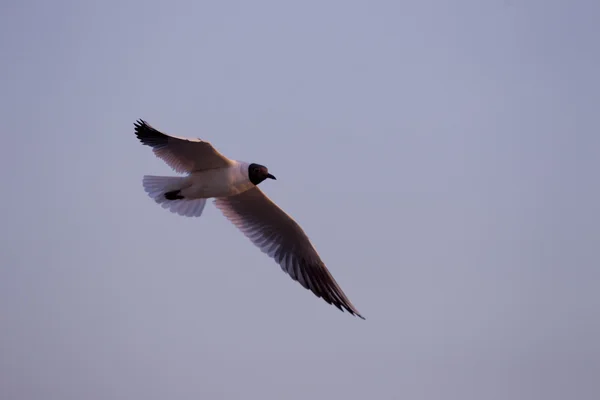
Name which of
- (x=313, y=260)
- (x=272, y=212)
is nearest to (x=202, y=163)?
(x=272, y=212)

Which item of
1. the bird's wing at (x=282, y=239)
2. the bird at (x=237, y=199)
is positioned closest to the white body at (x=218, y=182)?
the bird at (x=237, y=199)

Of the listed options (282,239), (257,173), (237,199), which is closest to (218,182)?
(257,173)

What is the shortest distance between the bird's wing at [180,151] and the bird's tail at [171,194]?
0.13 metres

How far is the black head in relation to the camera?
6.41 metres

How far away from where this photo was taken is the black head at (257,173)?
6.41m

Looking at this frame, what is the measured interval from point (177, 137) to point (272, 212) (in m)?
1.35

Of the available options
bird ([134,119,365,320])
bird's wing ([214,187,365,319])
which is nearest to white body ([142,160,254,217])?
bird ([134,119,365,320])

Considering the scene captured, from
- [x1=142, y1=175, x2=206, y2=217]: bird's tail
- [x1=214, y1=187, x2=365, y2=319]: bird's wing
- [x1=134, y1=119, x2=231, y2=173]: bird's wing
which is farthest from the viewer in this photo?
[x1=214, y1=187, x2=365, y2=319]: bird's wing

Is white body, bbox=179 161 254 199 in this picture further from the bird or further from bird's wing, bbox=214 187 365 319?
bird's wing, bbox=214 187 365 319

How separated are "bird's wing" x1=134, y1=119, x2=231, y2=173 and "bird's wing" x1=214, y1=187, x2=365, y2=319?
56cm

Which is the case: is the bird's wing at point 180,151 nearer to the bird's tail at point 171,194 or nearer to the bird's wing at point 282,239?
the bird's tail at point 171,194

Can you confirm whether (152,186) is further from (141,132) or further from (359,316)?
(359,316)

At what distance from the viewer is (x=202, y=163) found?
21.5 feet

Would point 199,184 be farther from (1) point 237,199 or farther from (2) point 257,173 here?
(1) point 237,199
